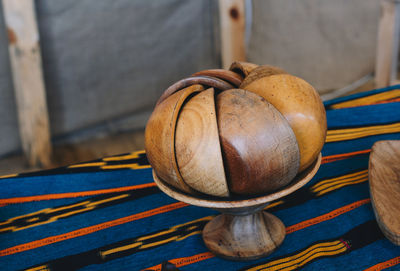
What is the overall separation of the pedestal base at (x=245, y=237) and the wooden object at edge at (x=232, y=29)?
63.6 inches

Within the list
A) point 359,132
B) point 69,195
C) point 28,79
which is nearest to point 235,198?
point 69,195

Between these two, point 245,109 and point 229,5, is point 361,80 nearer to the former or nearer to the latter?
point 229,5

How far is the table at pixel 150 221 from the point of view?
0.65 m

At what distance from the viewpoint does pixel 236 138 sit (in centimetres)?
53

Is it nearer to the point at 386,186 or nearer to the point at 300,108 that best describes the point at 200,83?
the point at 300,108

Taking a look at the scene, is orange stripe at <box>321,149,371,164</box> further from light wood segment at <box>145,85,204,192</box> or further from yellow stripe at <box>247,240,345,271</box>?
A: light wood segment at <box>145,85,204,192</box>

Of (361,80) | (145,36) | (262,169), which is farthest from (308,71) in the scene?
(262,169)

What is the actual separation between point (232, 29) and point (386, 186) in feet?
5.17

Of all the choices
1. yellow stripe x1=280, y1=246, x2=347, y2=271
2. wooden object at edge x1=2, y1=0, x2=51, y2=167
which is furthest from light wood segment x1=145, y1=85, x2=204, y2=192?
wooden object at edge x1=2, y1=0, x2=51, y2=167

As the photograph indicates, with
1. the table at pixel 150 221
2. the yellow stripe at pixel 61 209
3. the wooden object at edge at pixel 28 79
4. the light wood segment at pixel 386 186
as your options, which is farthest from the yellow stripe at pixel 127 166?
the wooden object at edge at pixel 28 79

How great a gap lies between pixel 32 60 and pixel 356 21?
6.21 feet

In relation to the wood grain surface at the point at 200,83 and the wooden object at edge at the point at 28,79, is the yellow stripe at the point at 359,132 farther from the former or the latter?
the wooden object at edge at the point at 28,79

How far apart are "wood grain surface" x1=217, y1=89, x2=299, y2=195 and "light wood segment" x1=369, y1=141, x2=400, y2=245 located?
0.67 ft

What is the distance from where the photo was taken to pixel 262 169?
1.73 feet
